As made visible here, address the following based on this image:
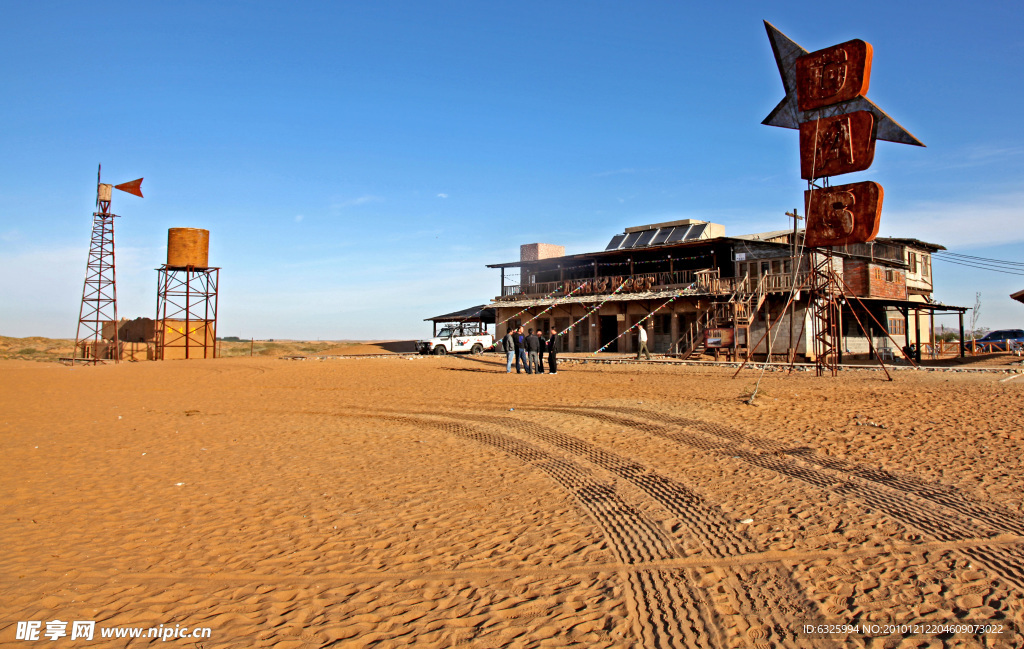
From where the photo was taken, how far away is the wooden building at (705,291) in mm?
28047

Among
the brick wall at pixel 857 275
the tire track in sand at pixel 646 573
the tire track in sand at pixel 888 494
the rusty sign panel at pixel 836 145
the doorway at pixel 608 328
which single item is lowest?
the tire track in sand at pixel 646 573

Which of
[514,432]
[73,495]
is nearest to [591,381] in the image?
[514,432]

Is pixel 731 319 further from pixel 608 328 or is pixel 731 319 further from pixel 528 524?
pixel 528 524

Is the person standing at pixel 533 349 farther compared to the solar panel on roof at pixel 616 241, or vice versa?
the solar panel on roof at pixel 616 241

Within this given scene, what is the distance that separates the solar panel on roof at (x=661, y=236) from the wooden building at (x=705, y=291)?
8 cm

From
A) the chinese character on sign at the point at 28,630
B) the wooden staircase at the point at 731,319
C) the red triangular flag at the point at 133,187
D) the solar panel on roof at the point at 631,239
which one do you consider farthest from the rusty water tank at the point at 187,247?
the chinese character on sign at the point at 28,630

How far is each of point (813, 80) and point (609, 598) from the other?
16472 mm

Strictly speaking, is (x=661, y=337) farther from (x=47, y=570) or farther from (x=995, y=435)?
(x=47, y=570)

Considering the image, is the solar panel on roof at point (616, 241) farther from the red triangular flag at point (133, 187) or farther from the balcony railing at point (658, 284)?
the red triangular flag at point (133, 187)

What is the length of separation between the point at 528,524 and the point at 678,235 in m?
30.7

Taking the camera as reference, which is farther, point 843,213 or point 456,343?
point 456,343

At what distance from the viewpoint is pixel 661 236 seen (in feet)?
116

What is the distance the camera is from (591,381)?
18.5m

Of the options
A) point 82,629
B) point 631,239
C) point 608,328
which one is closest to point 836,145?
point 82,629
